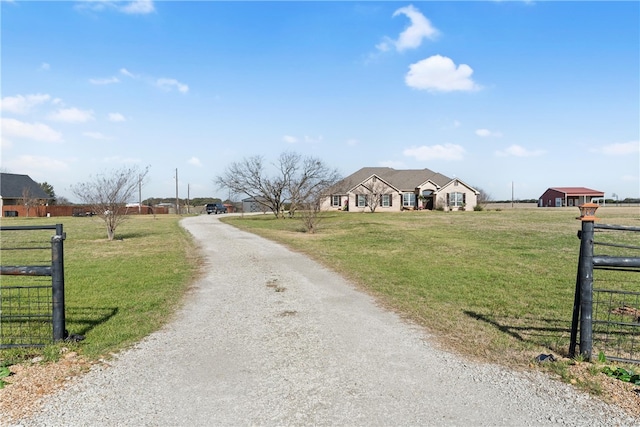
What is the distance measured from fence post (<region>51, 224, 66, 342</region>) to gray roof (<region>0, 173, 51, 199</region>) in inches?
2519

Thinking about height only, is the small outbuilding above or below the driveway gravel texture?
above

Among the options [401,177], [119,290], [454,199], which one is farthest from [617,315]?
[401,177]

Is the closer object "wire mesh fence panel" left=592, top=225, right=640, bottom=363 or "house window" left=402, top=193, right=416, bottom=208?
"wire mesh fence panel" left=592, top=225, right=640, bottom=363

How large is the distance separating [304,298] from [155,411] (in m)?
4.16

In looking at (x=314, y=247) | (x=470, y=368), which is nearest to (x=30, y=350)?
(x=470, y=368)

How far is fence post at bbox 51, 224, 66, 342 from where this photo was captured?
4.60 metres

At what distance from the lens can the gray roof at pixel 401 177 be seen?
55.0 metres

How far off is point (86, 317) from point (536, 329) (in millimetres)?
6415

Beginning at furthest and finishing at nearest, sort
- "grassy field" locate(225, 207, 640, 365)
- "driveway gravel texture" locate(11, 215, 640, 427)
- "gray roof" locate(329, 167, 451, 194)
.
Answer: "gray roof" locate(329, 167, 451, 194), "grassy field" locate(225, 207, 640, 365), "driveway gravel texture" locate(11, 215, 640, 427)

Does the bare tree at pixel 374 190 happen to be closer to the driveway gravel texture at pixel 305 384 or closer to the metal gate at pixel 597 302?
the metal gate at pixel 597 302

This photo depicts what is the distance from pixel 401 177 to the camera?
57344mm

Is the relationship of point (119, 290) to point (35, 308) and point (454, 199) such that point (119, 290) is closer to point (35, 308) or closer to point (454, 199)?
point (35, 308)

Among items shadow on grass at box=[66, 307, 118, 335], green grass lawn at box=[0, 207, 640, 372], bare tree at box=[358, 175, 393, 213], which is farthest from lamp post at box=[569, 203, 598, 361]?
bare tree at box=[358, 175, 393, 213]

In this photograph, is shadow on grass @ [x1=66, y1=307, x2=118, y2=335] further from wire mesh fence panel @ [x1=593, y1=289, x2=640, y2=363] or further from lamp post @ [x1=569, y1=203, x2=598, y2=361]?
wire mesh fence panel @ [x1=593, y1=289, x2=640, y2=363]
